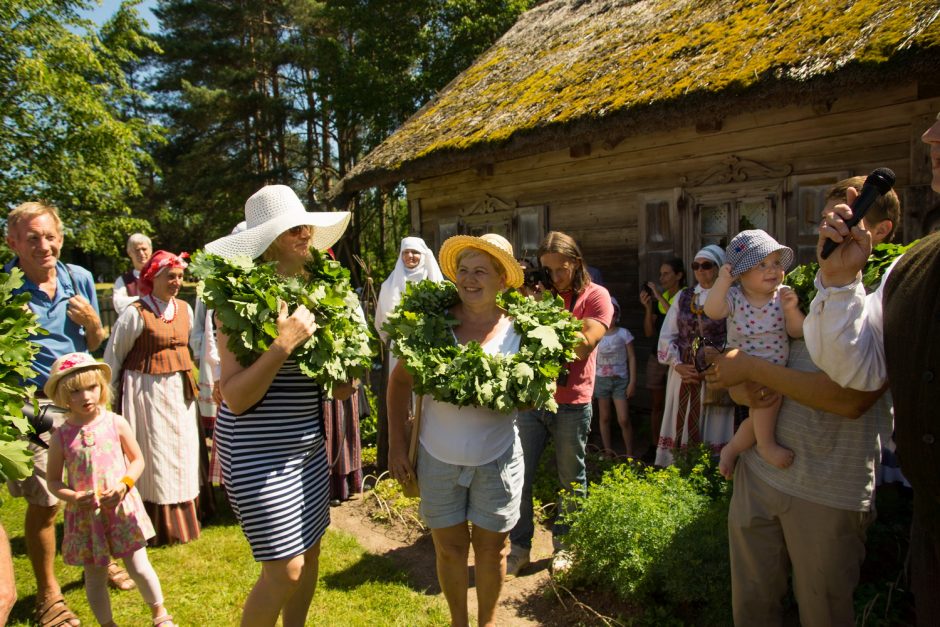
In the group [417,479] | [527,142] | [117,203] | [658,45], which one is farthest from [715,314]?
[117,203]

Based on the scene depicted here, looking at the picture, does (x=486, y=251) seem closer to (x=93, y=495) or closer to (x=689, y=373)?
(x=689, y=373)

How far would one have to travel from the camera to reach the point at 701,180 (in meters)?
5.81

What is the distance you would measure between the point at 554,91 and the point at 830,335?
5.48m

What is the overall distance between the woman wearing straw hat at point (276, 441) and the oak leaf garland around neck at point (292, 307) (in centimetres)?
6

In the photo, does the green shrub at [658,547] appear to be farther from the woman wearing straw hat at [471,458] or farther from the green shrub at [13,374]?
the green shrub at [13,374]

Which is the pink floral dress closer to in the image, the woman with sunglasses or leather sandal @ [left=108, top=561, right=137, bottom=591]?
leather sandal @ [left=108, top=561, right=137, bottom=591]

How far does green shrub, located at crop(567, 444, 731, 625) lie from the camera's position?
2.90 meters

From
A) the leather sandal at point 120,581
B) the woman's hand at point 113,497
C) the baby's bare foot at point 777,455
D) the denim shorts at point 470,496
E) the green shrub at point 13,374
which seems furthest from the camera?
the leather sandal at point 120,581

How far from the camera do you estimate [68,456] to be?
10.2 feet

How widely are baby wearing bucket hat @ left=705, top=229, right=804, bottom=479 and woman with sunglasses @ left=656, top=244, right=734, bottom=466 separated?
162 cm

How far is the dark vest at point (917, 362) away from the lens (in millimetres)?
1609

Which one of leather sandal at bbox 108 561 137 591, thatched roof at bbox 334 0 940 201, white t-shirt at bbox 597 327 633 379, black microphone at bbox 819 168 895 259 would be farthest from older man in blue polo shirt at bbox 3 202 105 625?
thatched roof at bbox 334 0 940 201

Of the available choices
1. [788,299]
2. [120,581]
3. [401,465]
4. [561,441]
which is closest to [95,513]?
[120,581]

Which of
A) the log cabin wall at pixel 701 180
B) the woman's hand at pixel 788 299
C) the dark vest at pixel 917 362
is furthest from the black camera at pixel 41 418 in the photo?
the log cabin wall at pixel 701 180
